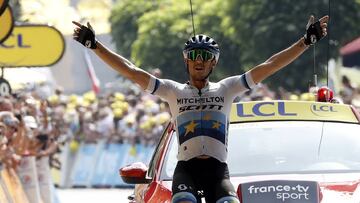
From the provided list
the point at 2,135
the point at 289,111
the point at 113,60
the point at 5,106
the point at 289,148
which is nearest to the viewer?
the point at 113,60

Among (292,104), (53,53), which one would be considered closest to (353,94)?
(53,53)

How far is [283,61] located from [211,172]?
0.89m

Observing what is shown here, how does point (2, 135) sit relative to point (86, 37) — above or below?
below

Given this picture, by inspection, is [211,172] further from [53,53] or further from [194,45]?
[53,53]

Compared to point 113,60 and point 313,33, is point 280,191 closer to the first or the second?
point 313,33

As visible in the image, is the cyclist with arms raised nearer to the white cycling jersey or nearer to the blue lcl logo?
the white cycling jersey

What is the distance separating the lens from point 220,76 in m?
45.8

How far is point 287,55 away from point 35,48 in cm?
968

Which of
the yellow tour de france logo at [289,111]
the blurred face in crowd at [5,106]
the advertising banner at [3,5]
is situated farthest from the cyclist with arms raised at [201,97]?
the blurred face in crowd at [5,106]

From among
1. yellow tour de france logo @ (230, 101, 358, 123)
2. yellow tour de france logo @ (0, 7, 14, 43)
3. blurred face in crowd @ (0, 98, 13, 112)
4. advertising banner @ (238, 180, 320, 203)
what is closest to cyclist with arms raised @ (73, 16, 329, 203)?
advertising banner @ (238, 180, 320, 203)

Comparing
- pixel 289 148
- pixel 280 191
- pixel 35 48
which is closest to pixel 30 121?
pixel 35 48

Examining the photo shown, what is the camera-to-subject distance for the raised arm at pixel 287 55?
8.62 meters

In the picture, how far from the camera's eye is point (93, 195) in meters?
24.5

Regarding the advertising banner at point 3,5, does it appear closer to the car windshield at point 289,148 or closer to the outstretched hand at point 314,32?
the car windshield at point 289,148
